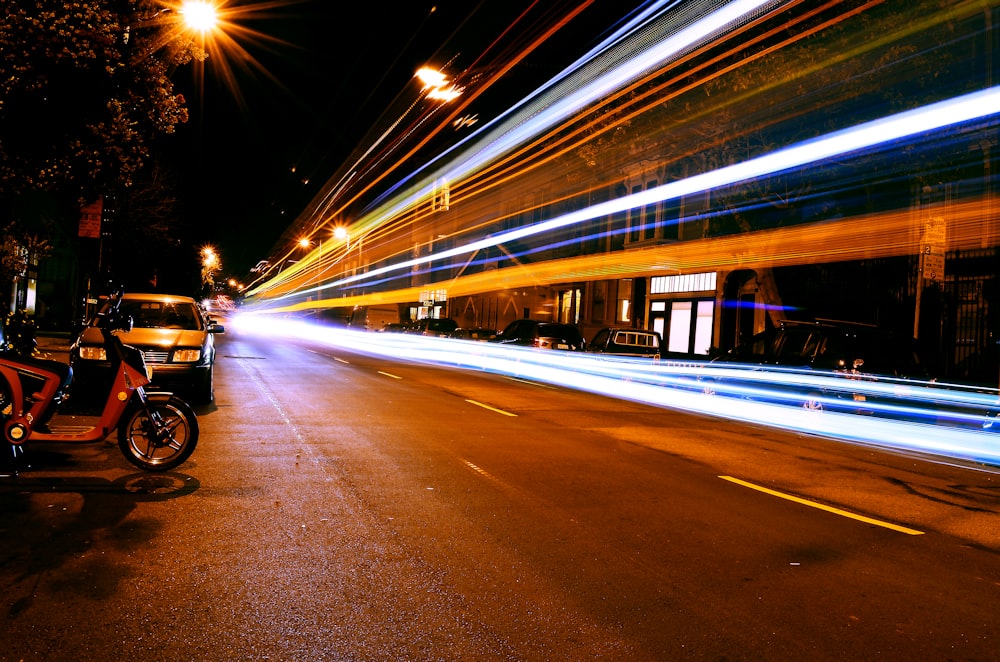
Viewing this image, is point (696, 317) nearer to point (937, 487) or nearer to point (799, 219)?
point (799, 219)

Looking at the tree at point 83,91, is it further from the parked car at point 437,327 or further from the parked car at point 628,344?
the parked car at point 437,327

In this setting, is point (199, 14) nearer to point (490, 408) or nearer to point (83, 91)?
point (83, 91)

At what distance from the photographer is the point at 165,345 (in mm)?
10812

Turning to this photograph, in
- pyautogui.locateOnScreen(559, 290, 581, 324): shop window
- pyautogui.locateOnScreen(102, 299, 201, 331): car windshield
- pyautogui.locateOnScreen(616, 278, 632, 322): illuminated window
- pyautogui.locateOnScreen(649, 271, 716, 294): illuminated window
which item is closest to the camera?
pyautogui.locateOnScreen(102, 299, 201, 331): car windshield

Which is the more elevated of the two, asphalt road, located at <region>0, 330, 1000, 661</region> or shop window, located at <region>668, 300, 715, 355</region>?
shop window, located at <region>668, 300, 715, 355</region>

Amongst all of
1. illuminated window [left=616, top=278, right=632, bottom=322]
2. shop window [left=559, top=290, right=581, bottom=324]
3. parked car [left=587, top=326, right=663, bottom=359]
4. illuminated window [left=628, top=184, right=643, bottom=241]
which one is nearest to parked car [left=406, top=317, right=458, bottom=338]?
shop window [left=559, top=290, right=581, bottom=324]

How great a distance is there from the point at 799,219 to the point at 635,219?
11.1 m

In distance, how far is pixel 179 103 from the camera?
44.5 feet

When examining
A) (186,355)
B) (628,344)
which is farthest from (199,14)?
(628,344)

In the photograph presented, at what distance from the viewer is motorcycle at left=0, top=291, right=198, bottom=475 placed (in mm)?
6492

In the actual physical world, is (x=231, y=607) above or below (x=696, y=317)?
below

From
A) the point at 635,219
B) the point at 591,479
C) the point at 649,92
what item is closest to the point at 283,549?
the point at 591,479

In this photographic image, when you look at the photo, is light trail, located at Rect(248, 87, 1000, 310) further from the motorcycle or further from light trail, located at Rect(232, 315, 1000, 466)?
A: the motorcycle

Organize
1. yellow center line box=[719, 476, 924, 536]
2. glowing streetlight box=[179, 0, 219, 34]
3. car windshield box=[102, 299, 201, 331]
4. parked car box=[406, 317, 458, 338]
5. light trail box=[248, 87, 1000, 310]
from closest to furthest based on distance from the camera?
yellow center line box=[719, 476, 924, 536], car windshield box=[102, 299, 201, 331], glowing streetlight box=[179, 0, 219, 34], light trail box=[248, 87, 1000, 310], parked car box=[406, 317, 458, 338]
